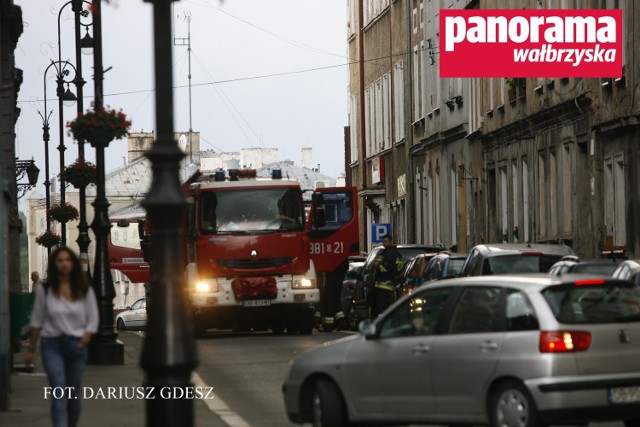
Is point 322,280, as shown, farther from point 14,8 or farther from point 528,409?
point 528,409

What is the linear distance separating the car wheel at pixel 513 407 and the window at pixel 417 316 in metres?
1.10

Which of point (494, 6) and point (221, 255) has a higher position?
point (494, 6)

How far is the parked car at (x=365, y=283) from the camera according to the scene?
117 feet

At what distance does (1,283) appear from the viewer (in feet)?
57.7

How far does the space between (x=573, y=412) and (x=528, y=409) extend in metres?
0.34

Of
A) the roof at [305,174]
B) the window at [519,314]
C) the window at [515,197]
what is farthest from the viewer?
the roof at [305,174]

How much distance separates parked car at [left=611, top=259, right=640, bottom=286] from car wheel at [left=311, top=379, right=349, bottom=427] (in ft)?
20.9

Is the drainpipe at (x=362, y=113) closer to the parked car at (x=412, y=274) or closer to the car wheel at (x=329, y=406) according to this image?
the parked car at (x=412, y=274)

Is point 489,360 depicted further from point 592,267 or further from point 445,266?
point 445,266

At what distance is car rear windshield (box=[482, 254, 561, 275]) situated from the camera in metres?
26.0

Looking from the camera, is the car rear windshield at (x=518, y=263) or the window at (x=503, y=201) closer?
the car rear windshield at (x=518, y=263)

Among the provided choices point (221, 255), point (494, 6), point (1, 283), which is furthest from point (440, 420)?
point (494, 6)

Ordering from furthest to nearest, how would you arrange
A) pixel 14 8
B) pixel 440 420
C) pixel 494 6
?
pixel 494 6
pixel 14 8
pixel 440 420

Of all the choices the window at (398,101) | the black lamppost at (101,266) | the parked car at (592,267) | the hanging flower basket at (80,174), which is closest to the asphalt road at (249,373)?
the black lamppost at (101,266)
